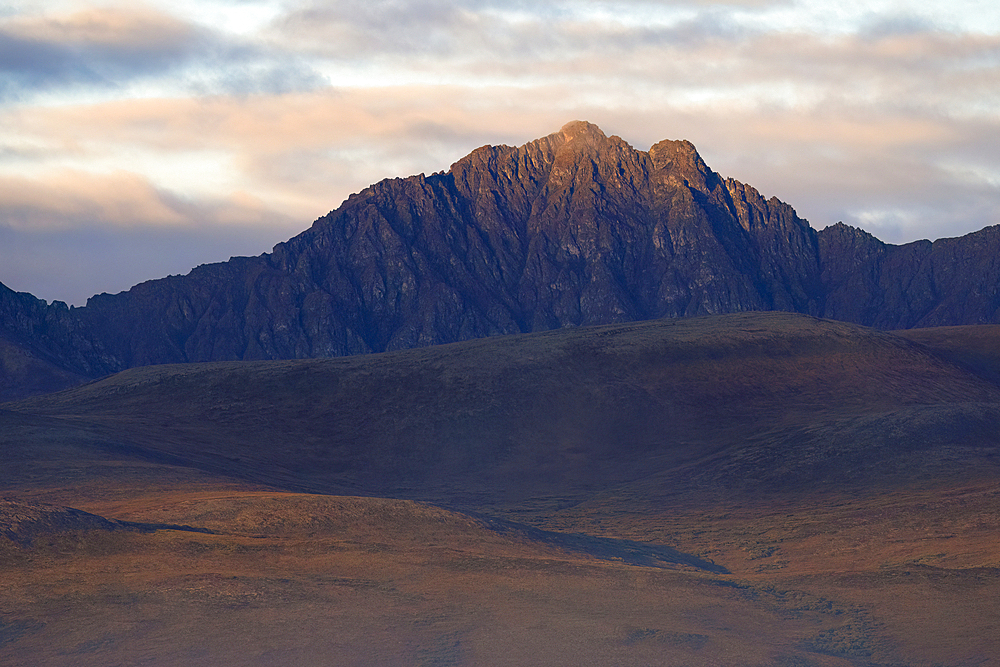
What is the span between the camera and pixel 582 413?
10700 centimetres

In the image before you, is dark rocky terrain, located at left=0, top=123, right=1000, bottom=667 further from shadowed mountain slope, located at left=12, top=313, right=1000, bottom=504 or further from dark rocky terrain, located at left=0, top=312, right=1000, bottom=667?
shadowed mountain slope, located at left=12, top=313, right=1000, bottom=504

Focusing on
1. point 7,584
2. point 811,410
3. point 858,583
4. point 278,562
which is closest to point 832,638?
point 858,583

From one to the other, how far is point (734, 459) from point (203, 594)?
189 ft

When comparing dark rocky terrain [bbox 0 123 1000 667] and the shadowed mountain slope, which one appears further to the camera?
the shadowed mountain slope

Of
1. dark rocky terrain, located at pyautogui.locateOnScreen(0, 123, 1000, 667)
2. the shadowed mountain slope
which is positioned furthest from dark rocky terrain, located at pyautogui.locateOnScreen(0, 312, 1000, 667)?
the shadowed mountain slope

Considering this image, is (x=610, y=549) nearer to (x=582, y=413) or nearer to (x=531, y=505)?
(x=531, y=505)

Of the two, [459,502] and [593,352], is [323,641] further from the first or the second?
[593,352]

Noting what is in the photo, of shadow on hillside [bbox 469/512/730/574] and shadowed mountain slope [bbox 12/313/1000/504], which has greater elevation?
shadowed mountain slope [bbox 12/313/1000/504]

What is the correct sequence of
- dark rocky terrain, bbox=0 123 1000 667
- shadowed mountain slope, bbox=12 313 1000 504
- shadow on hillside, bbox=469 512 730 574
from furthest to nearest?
shadowed mountain slope, bbox=12 313 1000 504 < shadow on hillside, bbox=469 512 730 574 < dark rocky terrain, bbox=0 123 1000 667

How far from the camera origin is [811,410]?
104375 mm

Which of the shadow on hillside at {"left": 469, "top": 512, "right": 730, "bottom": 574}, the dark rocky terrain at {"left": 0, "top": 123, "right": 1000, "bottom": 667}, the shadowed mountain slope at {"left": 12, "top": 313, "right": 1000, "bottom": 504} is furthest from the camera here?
the shadowed mountain slope at {"left": 12, "top": 313, "right": 1000, "bottom": 504}

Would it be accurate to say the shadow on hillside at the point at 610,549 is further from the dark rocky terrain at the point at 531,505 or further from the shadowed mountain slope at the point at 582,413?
the shadowed mountain slope at the point at 582,413

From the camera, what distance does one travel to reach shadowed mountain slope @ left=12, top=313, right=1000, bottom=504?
278 ft

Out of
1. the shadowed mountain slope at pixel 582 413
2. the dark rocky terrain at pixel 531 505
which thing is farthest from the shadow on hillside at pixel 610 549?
the shadowed mountain slope at pixel 582 413
